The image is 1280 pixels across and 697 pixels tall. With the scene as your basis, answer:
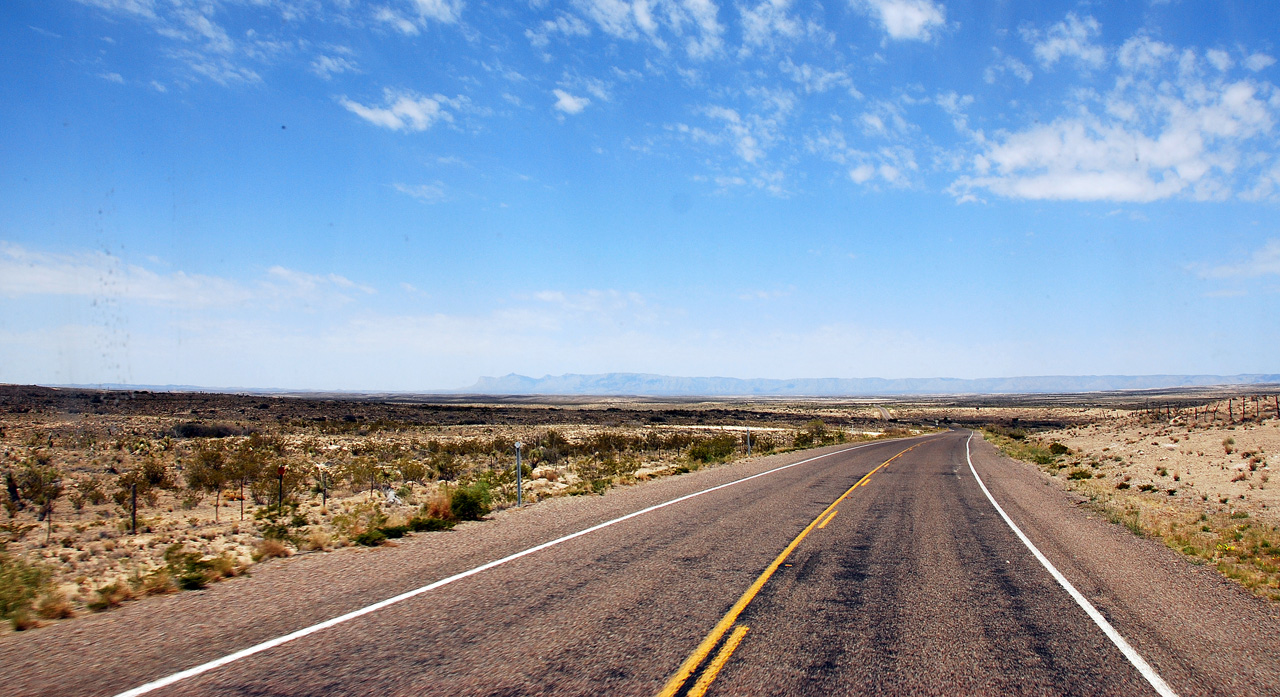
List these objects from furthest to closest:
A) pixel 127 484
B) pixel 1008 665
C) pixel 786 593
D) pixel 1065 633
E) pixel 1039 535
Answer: pixel 127 484 → pixel 1039 535 → pixel 786 593 → pixel 1065 633 → pixel 1008 665

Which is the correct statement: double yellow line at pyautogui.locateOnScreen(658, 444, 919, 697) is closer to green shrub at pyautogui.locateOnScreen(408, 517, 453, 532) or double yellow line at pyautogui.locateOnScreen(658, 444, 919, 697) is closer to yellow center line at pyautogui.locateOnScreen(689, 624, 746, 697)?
yellow center line at pyautogui.locateOnScreen(689, 624, 746, 697)

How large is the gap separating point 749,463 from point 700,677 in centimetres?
2237

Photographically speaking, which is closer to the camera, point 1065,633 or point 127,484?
point 1065,633

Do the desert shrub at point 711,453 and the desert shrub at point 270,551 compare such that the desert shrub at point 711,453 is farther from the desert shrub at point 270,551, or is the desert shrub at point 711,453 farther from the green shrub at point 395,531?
the desert shrub at point 270,551

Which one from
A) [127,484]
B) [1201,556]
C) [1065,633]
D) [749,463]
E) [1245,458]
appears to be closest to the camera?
[1065,633]

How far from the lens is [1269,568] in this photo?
913cm

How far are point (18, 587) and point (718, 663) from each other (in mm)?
7912

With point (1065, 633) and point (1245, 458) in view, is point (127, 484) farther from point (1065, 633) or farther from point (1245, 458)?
point (1245, 458)

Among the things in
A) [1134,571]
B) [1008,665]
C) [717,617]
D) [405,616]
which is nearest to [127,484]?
[405,616]

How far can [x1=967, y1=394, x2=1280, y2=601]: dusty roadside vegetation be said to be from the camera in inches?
412

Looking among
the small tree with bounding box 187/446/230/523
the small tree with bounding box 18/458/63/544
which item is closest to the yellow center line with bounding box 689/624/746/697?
the small tree with bounding box 18/458/63/544

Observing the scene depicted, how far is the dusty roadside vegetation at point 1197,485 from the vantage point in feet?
34.4

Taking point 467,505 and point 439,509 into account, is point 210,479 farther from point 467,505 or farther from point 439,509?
point 467,505

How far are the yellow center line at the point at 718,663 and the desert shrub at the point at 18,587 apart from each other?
22.6ft
